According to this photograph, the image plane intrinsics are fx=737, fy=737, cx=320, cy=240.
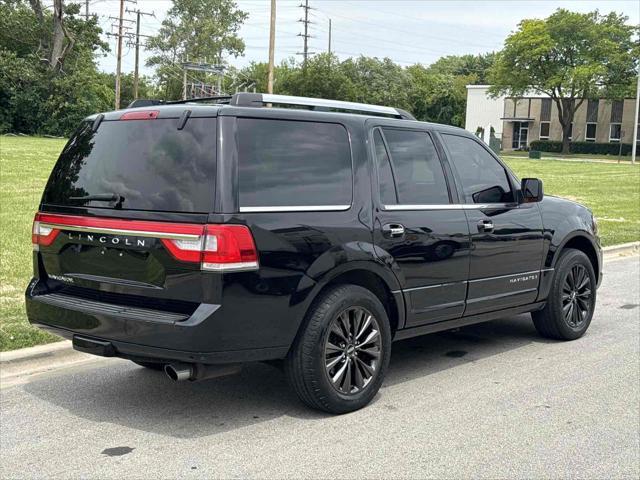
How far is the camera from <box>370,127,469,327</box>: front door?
5.06m

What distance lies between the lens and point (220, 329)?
13.5ft

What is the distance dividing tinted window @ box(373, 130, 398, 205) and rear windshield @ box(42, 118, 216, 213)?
134 centimetres

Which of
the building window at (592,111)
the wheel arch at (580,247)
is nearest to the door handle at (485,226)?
the wheel arch at (580,247)

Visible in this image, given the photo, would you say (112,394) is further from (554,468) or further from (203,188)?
(554,468)

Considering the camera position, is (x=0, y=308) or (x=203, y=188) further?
(x=0, y=308)

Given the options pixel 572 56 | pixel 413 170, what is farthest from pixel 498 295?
pixel 572 56

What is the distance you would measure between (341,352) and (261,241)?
991mm

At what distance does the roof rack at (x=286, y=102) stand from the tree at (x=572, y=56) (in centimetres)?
5923

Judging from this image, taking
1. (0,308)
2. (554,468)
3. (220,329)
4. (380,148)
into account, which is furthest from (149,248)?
(0,308)

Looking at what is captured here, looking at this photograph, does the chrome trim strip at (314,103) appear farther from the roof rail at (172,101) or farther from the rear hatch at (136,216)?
the rear hatch at (136,216)

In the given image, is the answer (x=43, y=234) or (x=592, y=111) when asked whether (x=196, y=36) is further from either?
(x=43, y=234)

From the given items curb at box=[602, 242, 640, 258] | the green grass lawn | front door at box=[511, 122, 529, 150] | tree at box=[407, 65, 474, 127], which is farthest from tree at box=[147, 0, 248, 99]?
curb at box=[602, 242, 640, 258]

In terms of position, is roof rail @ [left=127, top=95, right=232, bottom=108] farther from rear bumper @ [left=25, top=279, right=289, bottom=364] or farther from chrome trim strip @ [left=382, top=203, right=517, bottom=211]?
rear bumper @ [left=25, top=279, right=289, bottom=364]

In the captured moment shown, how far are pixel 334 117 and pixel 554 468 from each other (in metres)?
2.57
